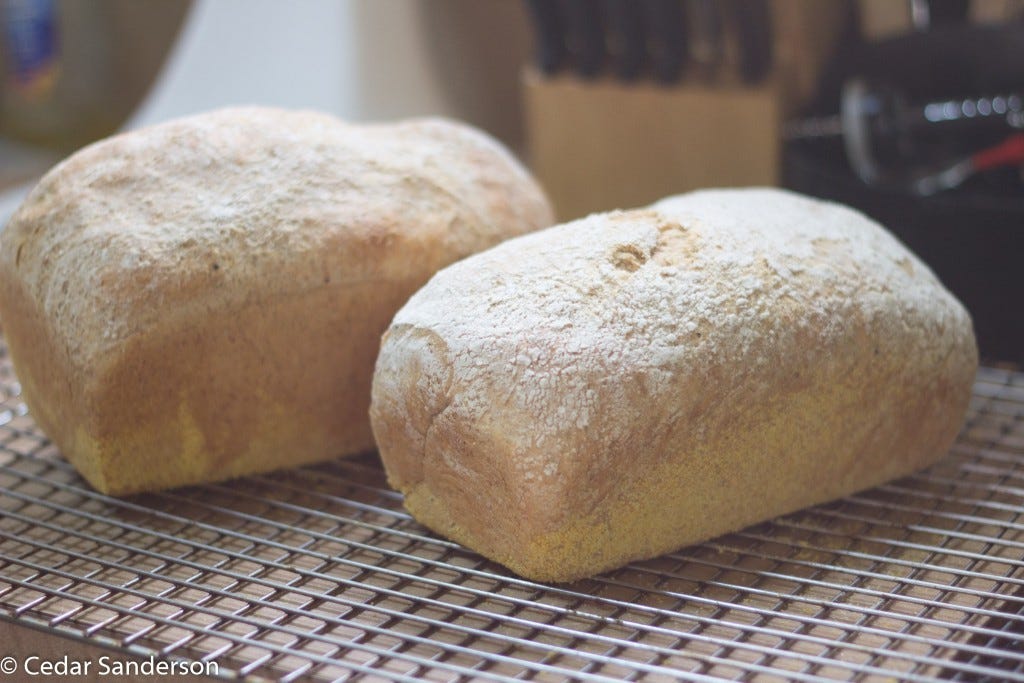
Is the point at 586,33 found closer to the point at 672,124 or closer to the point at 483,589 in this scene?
the point at 672,124

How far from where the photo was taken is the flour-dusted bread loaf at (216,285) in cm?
141

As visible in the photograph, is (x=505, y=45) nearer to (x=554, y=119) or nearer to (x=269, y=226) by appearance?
(x=554, y=119)

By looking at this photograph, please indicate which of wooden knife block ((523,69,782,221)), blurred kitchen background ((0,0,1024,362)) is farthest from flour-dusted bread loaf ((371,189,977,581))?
wooden knife block ((523,69,782,221))

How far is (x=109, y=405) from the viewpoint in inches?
55.7

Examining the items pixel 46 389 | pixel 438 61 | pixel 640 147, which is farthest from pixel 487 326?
pixel 438 61

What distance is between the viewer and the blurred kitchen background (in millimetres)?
1981

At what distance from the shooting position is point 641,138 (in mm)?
2398

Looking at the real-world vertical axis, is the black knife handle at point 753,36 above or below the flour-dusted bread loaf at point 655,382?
above

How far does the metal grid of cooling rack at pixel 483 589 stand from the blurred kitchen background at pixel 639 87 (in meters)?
0.60

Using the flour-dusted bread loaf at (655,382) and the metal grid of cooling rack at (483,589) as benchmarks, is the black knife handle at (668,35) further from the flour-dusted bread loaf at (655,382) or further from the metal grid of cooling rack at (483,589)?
the metal grid of cooling rack at (483,589)

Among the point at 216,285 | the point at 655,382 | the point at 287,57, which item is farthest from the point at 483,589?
the point at 287,57

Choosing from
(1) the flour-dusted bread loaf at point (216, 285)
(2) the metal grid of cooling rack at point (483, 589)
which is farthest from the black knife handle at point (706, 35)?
(2) the metal grid of cooling rack at point (483, 589)

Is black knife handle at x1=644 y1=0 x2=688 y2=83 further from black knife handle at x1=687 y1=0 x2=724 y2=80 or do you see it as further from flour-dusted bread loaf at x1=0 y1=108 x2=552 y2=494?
flour-dusted bread loaf at x1=0 y1=108 x2=552 y2=494

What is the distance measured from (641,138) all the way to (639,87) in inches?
3.9
